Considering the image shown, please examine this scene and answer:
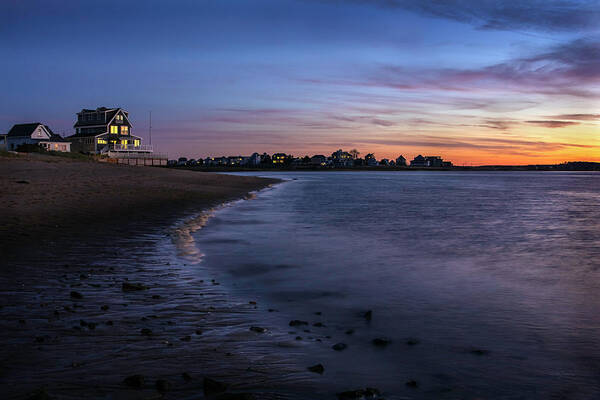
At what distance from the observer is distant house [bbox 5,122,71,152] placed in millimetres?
72875

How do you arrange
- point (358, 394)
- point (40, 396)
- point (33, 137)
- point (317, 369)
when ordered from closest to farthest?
point (40, 396), point (358, 394), point (317, 369), point (33, 137)

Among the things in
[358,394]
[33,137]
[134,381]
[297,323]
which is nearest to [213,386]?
Result: [134,381]

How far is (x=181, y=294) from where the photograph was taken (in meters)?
8.05

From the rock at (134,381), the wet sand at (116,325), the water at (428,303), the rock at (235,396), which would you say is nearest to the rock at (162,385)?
the wet sand at (116,325)

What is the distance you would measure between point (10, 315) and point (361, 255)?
34.1ft

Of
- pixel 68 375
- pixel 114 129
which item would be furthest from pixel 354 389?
pixel 114 129

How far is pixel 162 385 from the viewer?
14.6ft

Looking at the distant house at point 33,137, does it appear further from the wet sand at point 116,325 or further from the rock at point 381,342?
the rock at point 381,342

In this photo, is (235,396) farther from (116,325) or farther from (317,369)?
(116,325)

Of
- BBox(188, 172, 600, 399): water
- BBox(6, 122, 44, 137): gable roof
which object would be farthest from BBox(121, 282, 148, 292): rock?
BBox(6, 122, 44, 137): gable roof

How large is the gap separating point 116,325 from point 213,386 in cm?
231

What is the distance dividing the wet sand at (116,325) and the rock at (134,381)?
13 mm

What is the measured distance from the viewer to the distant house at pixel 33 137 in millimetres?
72875

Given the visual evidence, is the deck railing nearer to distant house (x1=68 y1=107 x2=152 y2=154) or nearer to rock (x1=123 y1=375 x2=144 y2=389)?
distant house (x1=68 y1=107 x2=152 y2=154)
